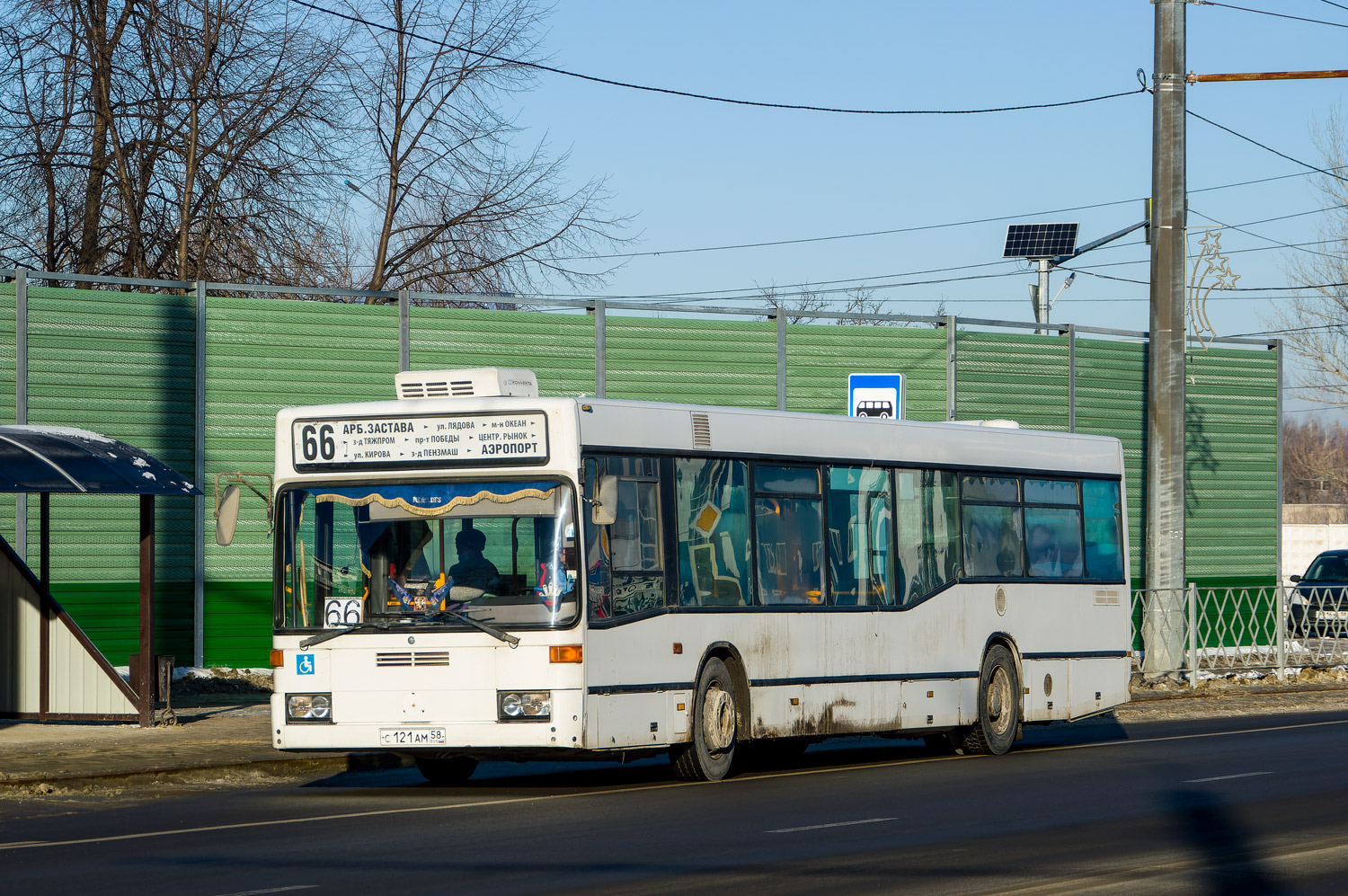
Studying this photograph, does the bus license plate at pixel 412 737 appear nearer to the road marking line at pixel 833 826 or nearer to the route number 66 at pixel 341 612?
the route number 66 at pixel 341 612

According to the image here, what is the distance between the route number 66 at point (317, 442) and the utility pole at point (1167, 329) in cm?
1400

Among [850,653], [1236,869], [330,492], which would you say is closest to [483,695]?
[330,492]

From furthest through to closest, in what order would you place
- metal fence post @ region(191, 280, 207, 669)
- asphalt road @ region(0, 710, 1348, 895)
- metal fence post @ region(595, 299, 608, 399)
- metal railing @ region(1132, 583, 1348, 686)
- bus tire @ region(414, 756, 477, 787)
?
1. metal railing @ region(1132, 583, 1348, 686)
2. metal fence post @ region(595, 299, 608, 399)
3. metal fence post @ region(191, 280, 207, 669)
4. bus tire @ region(414, 756, 477, 787)
5. asphalt road @ region(0, 710, 1348, 895)

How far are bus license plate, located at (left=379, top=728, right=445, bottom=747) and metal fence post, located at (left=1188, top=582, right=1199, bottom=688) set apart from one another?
14770 millimetres

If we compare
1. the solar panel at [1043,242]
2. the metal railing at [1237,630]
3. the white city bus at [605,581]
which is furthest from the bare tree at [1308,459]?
the white city bus at [605,581]

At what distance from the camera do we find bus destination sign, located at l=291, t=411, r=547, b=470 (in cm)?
1334

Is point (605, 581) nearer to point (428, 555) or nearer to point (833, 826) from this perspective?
point (428, 555)

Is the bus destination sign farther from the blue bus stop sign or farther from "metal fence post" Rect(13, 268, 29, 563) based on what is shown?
"metal fence post" Rect(13, 268, 29, 563)

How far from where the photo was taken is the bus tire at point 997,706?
17.5m

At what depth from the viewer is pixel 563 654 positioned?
1303cm

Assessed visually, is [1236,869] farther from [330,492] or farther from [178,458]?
[178,458]

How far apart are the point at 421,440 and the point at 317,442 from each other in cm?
82

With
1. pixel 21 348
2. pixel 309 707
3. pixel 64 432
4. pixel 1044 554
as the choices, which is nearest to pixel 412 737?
pixel 309 707

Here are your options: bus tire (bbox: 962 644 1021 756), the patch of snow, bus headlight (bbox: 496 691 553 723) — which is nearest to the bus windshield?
bus headlight (bbox: 496 691 553 723)
